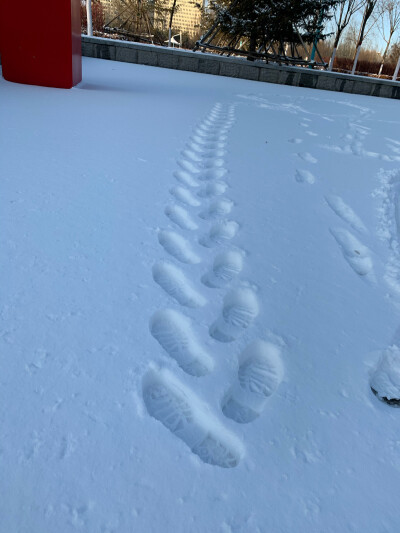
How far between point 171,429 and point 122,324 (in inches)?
13.3

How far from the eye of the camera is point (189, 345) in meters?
0.99

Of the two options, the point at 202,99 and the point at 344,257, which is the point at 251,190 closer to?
the point at 344,257

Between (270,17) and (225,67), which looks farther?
(270,17)

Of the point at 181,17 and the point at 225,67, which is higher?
the point at 181,17

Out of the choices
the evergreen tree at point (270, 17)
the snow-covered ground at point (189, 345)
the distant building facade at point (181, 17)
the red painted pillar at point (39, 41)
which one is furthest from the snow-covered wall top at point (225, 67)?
the distant building facade at point (181, 17)

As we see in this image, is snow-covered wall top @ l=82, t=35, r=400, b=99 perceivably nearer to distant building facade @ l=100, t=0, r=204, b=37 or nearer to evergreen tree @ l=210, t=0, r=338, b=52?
evergreen tree @ l=210, t=0, r=338, b=52

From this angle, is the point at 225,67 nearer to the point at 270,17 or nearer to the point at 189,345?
the point at 270,17

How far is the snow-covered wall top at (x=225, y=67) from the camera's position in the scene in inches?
291

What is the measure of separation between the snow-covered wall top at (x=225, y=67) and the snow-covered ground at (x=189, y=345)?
6.32 metres

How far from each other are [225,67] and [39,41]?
5144 mm

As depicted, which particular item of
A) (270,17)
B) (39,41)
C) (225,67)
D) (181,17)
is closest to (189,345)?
(39,41)

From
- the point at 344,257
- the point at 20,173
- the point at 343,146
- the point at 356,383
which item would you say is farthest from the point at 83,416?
the point at 343,146

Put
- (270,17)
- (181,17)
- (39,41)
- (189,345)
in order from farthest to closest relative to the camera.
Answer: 1. (181,17)
2. (270,17)
3. (39,41)
4. (189,345)

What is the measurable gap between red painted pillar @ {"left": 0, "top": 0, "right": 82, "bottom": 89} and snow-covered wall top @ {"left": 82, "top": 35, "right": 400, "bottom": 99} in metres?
4.09
